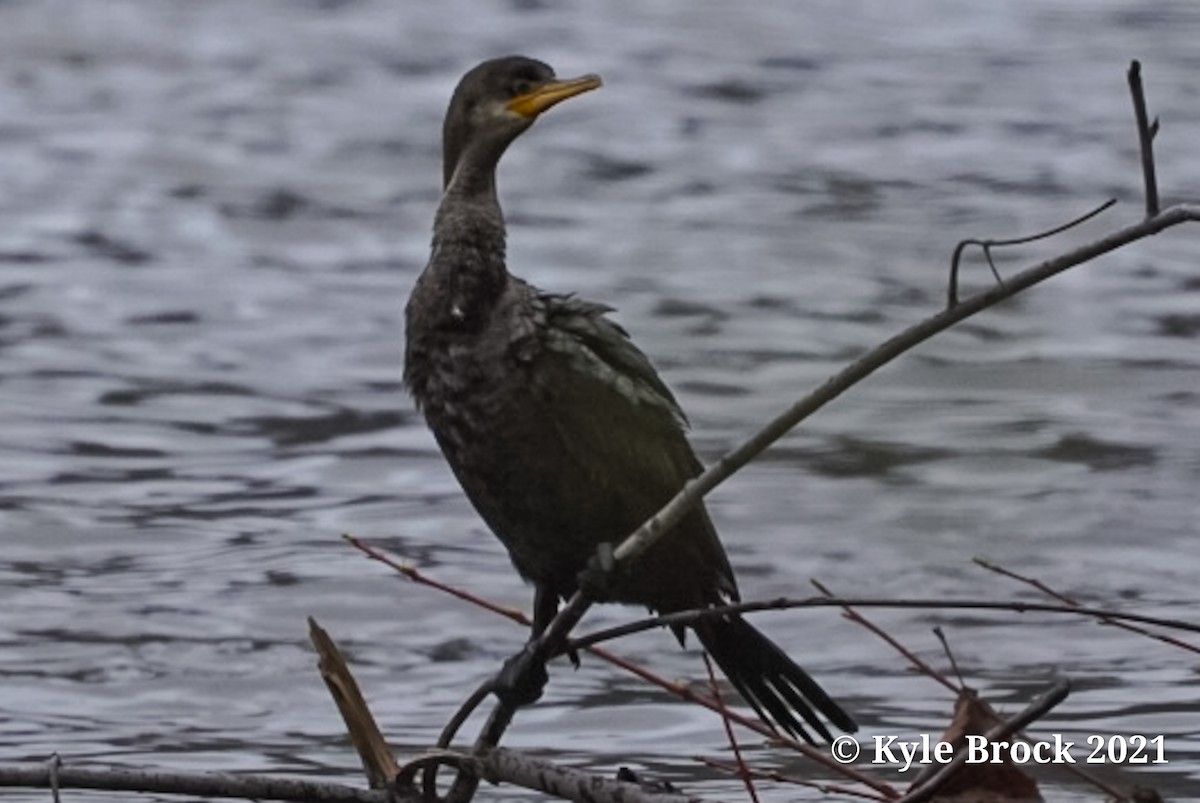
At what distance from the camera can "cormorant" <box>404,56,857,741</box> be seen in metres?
4.90

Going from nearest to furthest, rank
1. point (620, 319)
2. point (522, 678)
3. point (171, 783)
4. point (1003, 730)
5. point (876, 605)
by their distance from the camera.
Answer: point (1003, 730) < point (876, 605) < point (171, 783) < point (522, 678) < point (620, 319)

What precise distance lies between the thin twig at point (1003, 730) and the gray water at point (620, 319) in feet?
7.09

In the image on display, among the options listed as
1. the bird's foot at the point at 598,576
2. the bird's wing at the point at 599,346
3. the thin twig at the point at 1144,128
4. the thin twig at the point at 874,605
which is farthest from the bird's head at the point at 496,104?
the thin twig at the point at 1144,128

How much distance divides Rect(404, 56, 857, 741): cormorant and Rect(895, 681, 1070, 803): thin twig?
3.18 feet

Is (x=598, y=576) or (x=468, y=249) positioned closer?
(x=598, y=576)

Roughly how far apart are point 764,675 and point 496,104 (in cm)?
101

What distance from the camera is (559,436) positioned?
4930 millimetres

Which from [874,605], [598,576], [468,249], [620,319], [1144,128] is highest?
[1144,128]

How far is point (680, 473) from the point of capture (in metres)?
5.07

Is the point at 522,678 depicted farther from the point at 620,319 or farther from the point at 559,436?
the point at 620,319

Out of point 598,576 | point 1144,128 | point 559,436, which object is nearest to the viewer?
point 1144,128

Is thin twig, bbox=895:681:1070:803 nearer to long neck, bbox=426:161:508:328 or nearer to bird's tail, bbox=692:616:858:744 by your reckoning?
bird's tail, bbox=692:616:858:744

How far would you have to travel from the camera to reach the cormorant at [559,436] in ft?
16.1

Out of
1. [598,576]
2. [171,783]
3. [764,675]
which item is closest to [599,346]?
[764,675]
